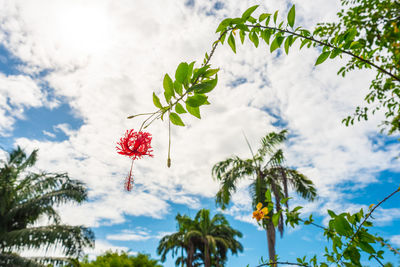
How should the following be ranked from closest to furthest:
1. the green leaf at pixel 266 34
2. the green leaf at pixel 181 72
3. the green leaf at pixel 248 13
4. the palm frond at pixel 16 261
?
the green leaf at pixel 181 72 < the green leaf at pixel 248 13 < the green leaf at pixel 266 34 < the palm frond at pixel 16 261

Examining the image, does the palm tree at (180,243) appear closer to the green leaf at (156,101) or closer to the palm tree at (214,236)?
the palm tree at (214,236)

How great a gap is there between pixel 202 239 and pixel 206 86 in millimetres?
19251

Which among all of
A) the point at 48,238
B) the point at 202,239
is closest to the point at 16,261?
the point at 48,238

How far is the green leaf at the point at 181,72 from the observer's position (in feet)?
2.73

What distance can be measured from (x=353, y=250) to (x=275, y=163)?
30.3 ft

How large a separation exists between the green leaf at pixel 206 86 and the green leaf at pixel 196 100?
2 centimetres

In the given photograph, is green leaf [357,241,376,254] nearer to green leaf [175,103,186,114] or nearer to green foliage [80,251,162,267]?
green leaf [175,103,186,114]

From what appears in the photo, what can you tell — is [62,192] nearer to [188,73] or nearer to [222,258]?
[188,73]

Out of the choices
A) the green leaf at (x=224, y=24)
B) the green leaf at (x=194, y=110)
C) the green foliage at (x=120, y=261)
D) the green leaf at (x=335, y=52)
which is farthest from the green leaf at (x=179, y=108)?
the green foliage at (x=120, y=261)

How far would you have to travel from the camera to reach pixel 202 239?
18.4m

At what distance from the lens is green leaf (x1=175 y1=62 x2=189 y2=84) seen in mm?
831

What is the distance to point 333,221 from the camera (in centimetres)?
111

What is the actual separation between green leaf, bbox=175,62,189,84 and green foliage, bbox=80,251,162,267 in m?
17.5

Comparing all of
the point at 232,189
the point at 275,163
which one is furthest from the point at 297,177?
the point at 232,189
